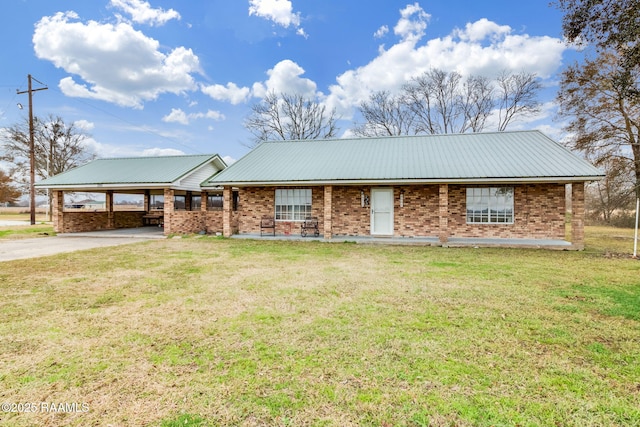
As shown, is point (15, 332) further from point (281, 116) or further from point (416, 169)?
point (281, 116)

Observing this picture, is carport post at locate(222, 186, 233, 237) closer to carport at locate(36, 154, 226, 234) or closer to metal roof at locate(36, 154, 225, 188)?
carport at locate(36, 154, 226, 234)

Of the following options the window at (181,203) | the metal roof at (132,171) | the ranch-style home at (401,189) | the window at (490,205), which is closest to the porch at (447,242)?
the ranch-style home at (401,189)

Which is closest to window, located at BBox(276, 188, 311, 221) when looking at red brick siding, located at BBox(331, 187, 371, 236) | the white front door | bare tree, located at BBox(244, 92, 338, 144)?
red brick siding, located at BBox(331, 187, 371, 236)


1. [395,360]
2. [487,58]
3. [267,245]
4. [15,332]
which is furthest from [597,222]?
[15,332]

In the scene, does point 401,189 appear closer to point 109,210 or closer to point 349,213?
point 349,213

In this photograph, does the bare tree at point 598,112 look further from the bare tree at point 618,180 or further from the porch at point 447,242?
the porch at point 447,242

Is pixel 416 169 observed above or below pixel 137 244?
above

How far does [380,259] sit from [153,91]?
26232 millimetres

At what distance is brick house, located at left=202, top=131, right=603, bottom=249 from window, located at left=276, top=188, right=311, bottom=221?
5 cm

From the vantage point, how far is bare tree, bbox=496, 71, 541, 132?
96.5 feet

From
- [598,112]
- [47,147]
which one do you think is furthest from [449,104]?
[47,147]

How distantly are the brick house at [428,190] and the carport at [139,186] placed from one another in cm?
222

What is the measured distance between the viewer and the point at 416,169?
13.1m

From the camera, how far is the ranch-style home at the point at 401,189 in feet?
40.7
